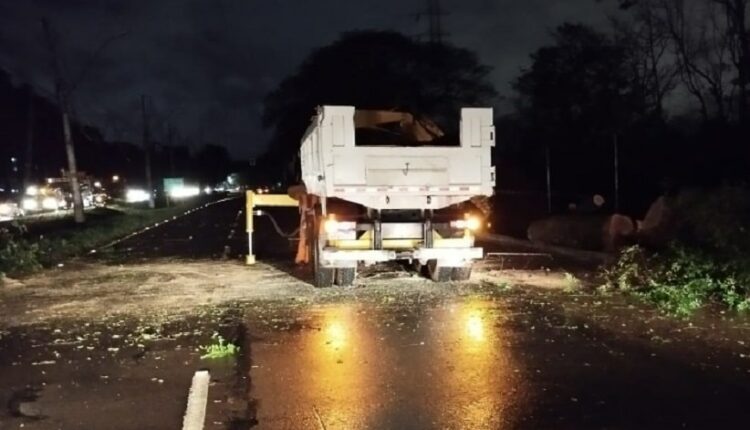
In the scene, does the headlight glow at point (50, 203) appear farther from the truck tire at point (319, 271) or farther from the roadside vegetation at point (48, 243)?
the truck tire at point (319, 271)

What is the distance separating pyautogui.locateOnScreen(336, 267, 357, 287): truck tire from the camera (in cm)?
1450

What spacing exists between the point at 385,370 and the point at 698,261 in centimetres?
693

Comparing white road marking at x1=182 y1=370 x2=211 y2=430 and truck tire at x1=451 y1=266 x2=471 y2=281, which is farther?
truck tire at x1=451 y1=266 x2=471 y2=281

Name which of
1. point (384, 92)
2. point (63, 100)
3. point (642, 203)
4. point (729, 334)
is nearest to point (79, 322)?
point (729, 334)

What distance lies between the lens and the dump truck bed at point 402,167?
13.5 meters

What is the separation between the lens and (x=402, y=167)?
13.8 metres

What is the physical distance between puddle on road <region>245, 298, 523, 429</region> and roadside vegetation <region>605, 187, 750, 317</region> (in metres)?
2.91

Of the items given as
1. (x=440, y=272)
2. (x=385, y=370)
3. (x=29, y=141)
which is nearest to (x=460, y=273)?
(x=440, y=272)

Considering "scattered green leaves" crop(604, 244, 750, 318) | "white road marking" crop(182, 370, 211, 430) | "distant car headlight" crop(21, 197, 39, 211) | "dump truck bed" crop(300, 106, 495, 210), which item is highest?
"distant car headlight" crop(21, 197, 39, 211)

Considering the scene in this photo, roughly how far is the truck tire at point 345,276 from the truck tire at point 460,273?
184 cm

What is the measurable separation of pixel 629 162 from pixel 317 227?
52.8 ft

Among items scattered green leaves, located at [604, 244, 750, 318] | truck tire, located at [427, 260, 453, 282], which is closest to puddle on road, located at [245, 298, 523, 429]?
scattered green leaves, located at [604, 244, 750, 318]

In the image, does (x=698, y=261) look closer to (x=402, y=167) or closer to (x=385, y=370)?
(x=402, y=167)

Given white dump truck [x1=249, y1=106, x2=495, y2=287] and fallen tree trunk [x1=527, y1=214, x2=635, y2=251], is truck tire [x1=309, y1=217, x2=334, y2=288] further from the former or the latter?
fallen tree trunk [x1=527, y1=214, x2=635, y2=251]
